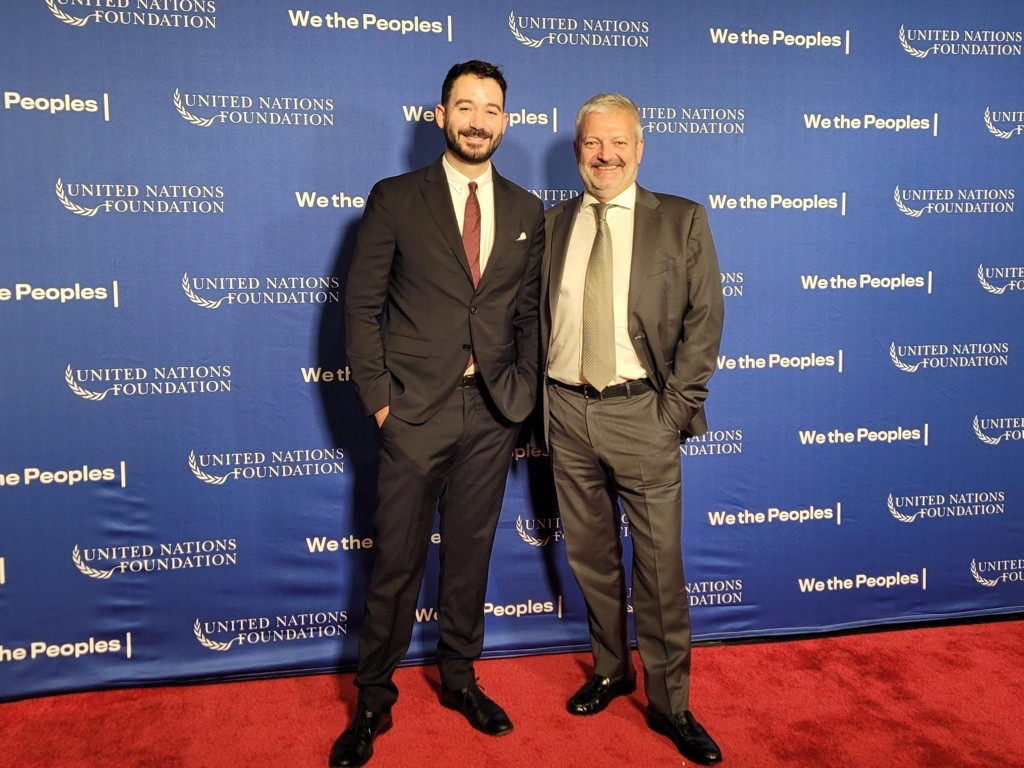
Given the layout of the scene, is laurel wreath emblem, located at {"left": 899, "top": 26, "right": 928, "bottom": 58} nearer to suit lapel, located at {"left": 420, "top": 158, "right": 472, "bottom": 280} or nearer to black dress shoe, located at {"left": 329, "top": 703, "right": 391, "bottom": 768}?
suit lapel, located at {"left": 420, "top": 158, "right": 472, "bottom": 280}

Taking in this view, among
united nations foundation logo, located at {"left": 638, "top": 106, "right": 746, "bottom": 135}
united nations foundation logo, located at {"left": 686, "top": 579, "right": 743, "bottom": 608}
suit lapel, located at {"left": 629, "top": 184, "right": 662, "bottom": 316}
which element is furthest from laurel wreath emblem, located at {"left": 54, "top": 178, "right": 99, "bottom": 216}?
united nations foundation logo, located at {"left": 686, "top": 579, "right": 743, "bottom": 608}

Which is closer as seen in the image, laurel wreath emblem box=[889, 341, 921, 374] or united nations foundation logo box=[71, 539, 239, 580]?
united nations foundation logo box=[71, 539, 239, 580]

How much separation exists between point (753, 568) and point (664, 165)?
162cm

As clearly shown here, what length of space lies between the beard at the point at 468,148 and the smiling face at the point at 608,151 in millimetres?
273

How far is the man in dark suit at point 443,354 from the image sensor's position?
2551 mm

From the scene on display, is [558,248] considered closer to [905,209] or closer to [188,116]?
[188,116]

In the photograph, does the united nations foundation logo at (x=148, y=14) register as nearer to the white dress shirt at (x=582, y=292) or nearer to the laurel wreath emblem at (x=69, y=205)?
the laurel wreath emblem at (x=69, y=205)

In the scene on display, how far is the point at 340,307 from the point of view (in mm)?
3125

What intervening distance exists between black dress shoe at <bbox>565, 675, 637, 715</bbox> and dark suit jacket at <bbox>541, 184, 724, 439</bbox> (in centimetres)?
90

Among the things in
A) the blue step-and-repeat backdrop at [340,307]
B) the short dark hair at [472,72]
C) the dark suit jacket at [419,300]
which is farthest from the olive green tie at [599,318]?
the blue step-and-repeat backdrop at [340,307]

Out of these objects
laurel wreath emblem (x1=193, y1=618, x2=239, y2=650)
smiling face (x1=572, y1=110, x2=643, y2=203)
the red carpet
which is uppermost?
smiling face (x1=572, y1=110, x2=643, y2=203)

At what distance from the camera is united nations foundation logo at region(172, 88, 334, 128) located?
2973 millimetres

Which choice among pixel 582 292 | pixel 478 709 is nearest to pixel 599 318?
pixel 582 292

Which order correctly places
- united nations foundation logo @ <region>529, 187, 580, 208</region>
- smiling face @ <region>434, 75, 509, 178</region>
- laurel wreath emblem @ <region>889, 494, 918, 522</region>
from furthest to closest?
laurel wreath emblem @ <region>889, 494, 918, 522</region> → united nations foundation logo @ <region>529, 187, 580, 208</region> → smiling face @ <region>434, 75, 509, 178</region>
